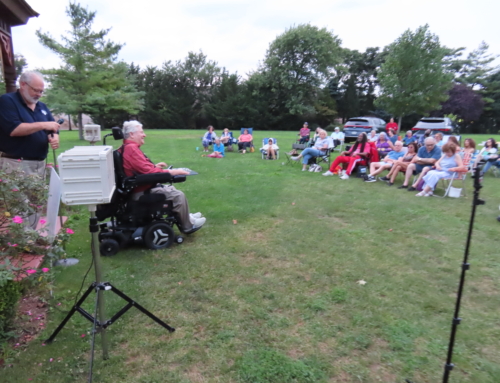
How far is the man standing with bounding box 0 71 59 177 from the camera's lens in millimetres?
2947

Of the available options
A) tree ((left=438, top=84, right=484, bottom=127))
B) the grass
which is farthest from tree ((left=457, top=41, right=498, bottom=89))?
the grass

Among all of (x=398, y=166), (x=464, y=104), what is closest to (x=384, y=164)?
(x=398, y=166)

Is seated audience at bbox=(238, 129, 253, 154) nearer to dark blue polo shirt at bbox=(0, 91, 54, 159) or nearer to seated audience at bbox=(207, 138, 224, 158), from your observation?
seated audience at bbox=(207, 138, 224, 158)

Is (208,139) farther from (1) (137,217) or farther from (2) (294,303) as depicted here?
(2) (294,303)

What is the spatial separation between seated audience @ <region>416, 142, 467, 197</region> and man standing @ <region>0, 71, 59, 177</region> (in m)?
6.18

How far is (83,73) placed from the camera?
18.2m

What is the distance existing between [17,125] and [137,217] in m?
1.44

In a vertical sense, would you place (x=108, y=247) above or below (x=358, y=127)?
below

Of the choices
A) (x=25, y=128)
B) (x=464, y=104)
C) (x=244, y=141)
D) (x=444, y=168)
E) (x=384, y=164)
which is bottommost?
(x=244, y=141)

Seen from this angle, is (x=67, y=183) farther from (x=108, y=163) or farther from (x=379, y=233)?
(x=379, y=233)

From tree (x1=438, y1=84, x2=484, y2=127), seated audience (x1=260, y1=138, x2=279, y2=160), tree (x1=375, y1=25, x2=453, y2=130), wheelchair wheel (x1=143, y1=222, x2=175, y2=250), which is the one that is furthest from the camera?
tree (x1=438, y1=84, x2=484, y2=127)

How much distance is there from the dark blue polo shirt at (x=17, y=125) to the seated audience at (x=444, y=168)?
20.3 feet

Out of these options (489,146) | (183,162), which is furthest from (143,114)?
(489,146)

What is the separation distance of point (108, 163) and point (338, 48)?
36.6 metres
